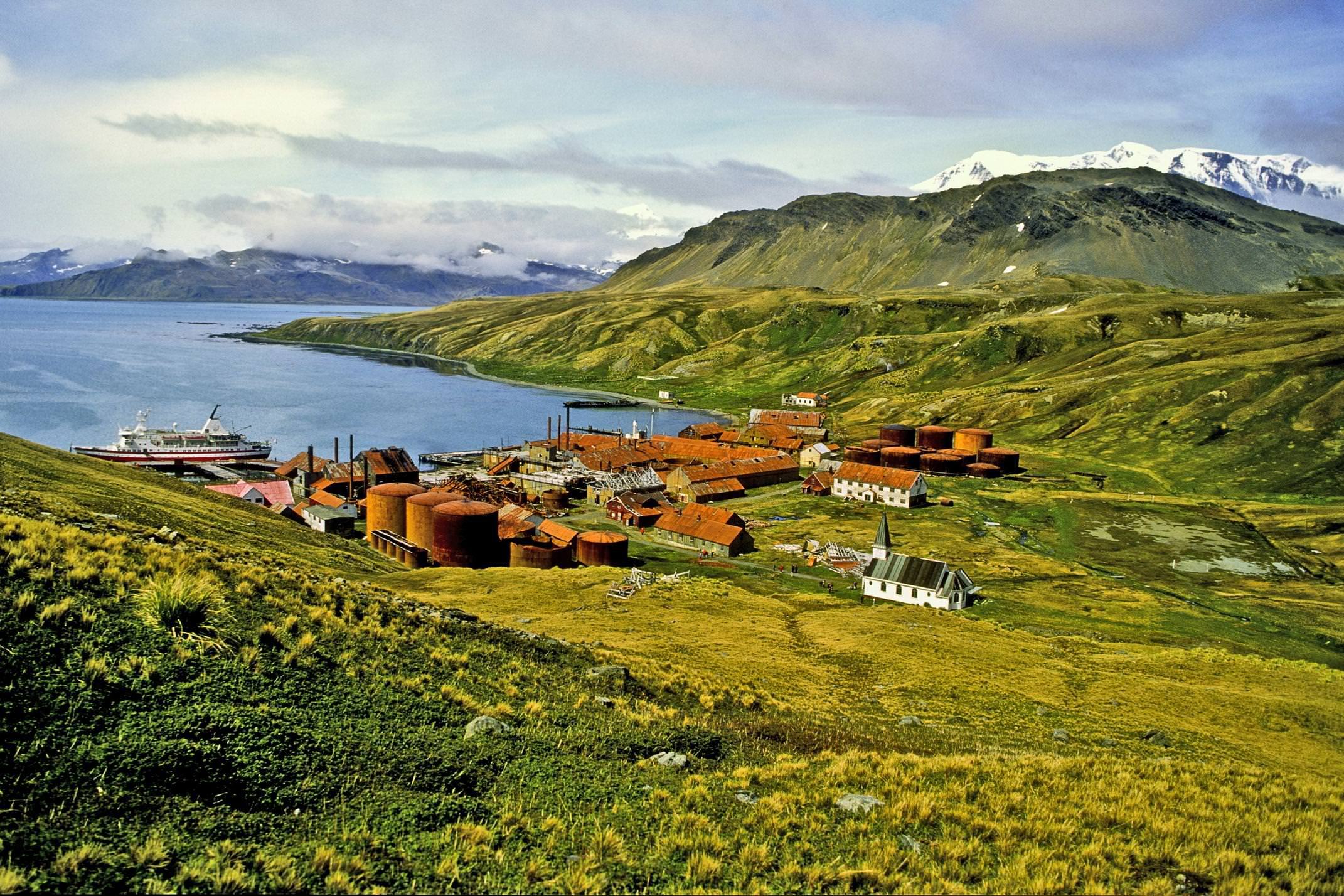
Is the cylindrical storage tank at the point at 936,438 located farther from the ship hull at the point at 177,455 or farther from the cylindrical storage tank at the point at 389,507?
the ship hull at the point at 177,455

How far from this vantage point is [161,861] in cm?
1005

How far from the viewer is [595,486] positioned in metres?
105

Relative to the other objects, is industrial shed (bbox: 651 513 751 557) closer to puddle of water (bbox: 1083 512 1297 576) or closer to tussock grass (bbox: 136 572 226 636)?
puddle of water (bbox: 1083 512 1297 576)

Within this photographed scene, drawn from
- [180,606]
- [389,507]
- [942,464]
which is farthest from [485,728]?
[942,464]

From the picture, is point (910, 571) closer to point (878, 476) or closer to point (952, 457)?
point (878, 476)

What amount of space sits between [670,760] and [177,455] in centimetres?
12594

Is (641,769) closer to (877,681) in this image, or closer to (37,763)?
(37,763)

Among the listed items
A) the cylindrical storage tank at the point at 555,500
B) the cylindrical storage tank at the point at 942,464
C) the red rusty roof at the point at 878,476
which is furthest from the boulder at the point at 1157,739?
the cylindrical storage tank at the point at 942,464

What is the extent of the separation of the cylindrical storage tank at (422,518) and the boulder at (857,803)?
55.4m

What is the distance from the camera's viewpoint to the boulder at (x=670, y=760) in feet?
55.9

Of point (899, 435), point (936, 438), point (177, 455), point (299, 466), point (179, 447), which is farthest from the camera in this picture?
point (899, 435)

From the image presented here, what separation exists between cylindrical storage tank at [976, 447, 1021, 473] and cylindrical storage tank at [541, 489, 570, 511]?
66899 mm

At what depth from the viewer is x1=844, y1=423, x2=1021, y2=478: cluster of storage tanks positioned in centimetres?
12038

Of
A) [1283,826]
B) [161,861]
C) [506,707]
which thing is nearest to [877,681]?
[1283,826]
